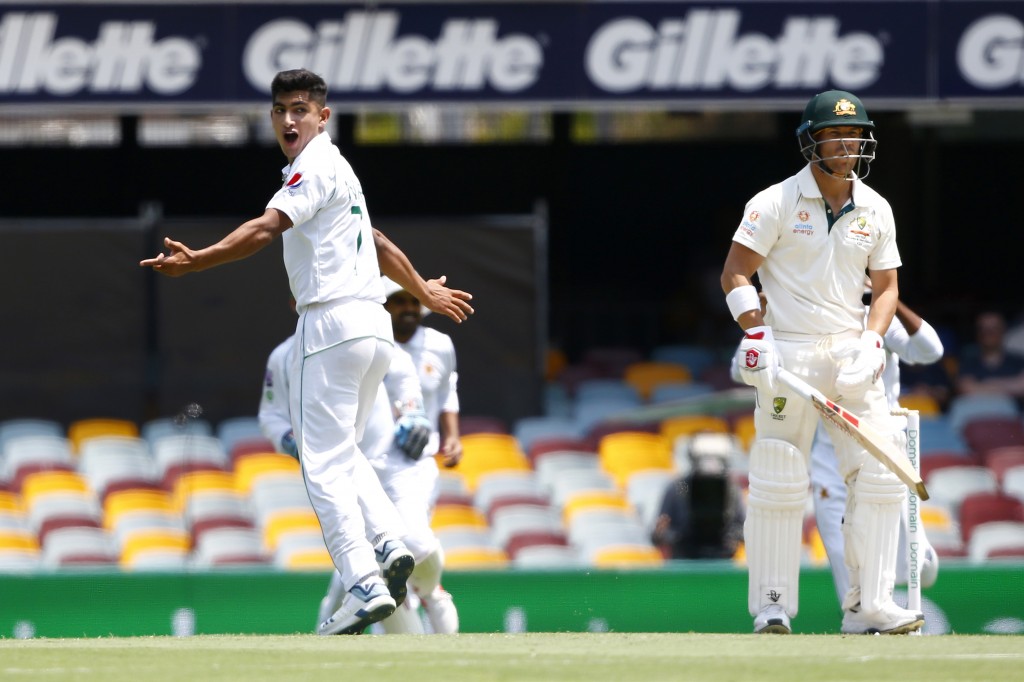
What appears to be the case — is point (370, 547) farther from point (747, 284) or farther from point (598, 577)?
point (598, 577)

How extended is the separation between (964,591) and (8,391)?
6.84m

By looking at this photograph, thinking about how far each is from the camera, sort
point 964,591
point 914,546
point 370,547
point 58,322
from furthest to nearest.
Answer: point 58,322 → point 964,591 → point 914,546 → point 370,547

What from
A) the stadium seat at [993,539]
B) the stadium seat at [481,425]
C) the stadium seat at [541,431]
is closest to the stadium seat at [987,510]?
the stadium seat at [993,539]

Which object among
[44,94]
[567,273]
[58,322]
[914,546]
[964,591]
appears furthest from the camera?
[567,273]

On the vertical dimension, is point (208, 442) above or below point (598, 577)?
above

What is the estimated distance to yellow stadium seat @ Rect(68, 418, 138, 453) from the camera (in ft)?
38.8

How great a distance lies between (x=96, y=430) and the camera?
11.9 metres

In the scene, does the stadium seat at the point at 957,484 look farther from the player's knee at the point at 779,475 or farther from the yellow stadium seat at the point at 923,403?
the player's knee at the point at 779,475

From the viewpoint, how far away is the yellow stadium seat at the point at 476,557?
9.71 m

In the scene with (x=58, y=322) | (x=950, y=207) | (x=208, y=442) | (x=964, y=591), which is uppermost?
(x=950, y=207)

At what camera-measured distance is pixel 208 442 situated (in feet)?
38.5

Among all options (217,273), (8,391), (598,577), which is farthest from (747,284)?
(8,391)

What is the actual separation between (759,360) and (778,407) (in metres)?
0.28

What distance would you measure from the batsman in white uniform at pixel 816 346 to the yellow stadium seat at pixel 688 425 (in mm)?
5384
